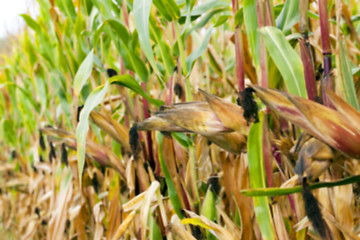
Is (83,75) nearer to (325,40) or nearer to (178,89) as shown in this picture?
(178,89)

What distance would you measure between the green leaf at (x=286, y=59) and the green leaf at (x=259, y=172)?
2.4 inches

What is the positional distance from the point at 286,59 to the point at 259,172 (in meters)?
0.17

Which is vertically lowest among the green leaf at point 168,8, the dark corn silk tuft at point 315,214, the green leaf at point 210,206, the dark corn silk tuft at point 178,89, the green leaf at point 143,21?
the green leaf at point 210,206

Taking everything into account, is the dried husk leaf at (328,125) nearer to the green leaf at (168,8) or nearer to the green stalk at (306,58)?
the green stalk at (306,58)

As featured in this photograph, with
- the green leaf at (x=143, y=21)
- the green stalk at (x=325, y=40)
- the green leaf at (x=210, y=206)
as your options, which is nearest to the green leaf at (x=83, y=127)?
the green leaf at (x=143, y=21)

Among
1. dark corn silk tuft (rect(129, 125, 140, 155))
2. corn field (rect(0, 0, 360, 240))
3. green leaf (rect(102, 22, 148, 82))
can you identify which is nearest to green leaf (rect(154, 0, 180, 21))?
corn field (rect(0, 0, 360, 240))

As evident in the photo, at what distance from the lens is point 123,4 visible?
2.54 ft

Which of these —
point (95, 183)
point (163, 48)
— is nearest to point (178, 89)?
point (163, 48)

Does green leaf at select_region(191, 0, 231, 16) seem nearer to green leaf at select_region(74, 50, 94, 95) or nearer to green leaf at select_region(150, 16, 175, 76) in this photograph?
green leaf at select_region(150, 16, 175, 76)

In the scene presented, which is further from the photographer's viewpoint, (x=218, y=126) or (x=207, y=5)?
(x=207, y=5)

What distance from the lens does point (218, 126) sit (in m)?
0.50

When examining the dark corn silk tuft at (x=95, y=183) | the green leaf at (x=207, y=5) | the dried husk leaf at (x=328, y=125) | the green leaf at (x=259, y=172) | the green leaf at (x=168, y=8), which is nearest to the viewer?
the dried husk leaf at (x=328, y=125)

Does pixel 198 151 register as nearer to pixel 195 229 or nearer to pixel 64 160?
pixel 195 229

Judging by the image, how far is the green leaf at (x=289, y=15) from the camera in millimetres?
557
